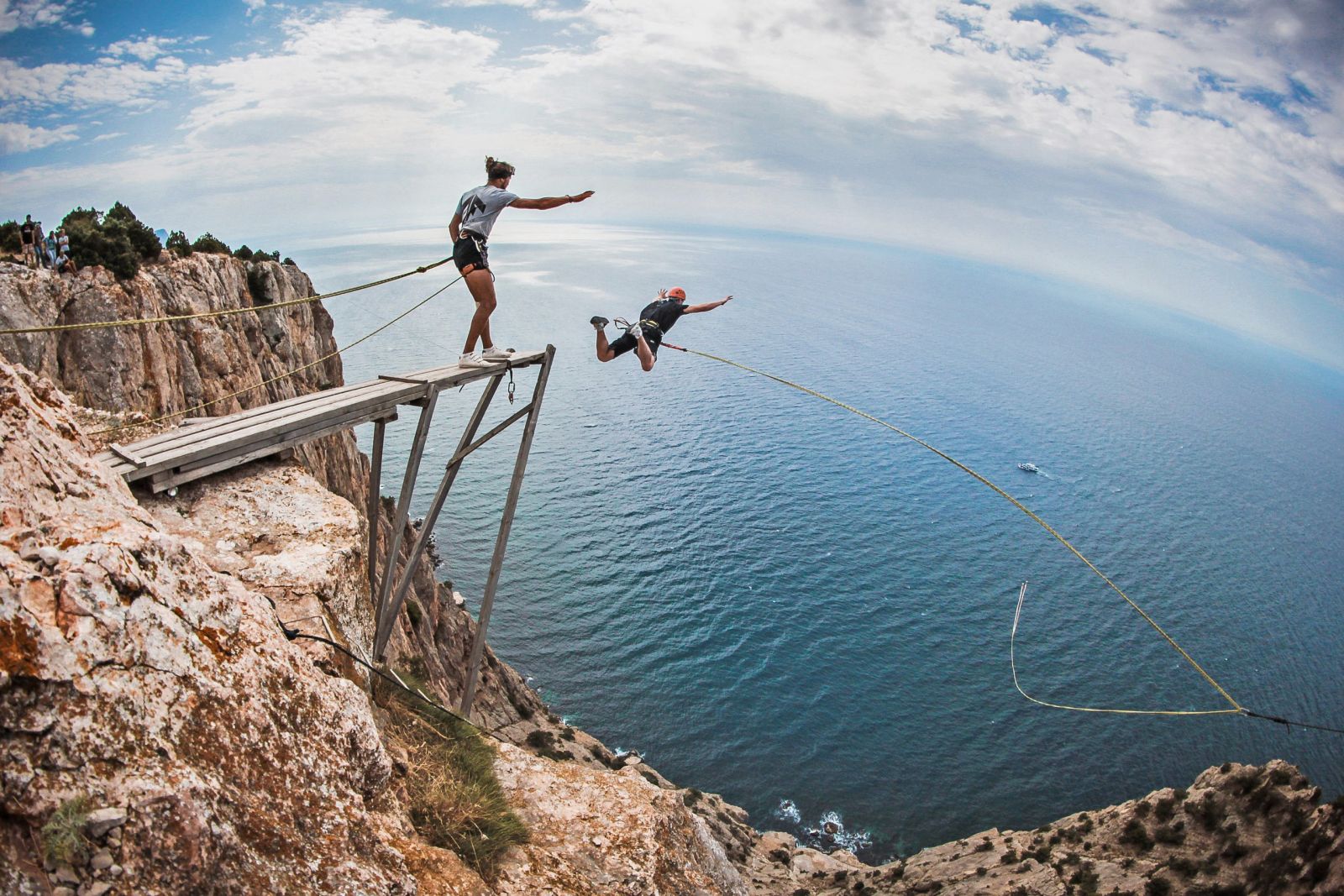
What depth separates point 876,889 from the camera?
109 feet

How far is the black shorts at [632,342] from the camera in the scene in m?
14.7

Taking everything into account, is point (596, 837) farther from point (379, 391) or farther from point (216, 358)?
point (216, 358)

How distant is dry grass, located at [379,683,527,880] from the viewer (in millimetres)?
7281

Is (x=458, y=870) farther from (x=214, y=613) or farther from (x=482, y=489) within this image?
(x=482, y=489)

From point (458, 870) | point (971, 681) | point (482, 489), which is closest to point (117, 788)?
point (458, 870)

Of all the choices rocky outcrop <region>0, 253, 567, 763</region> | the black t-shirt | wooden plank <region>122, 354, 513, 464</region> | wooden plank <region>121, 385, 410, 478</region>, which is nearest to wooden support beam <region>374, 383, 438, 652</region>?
wooden plank <region>122, 354, 513, 464</region>

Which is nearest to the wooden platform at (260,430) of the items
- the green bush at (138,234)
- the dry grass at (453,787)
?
the dry grass at (453,787)

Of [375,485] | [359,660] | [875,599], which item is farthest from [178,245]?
[875,599]

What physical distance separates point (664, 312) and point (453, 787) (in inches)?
405

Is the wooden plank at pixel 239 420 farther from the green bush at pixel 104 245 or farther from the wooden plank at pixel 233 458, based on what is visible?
the green bush at pixel 104 245

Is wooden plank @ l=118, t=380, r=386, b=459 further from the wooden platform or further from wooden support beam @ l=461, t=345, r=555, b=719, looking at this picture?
wooden support beam @ l=461, t=345, r=555, b=719

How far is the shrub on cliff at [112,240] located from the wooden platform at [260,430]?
40.8 ft

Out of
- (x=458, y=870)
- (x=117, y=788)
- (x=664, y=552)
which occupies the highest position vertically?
(x=117, y=788)

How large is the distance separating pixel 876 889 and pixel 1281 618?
53973mm
